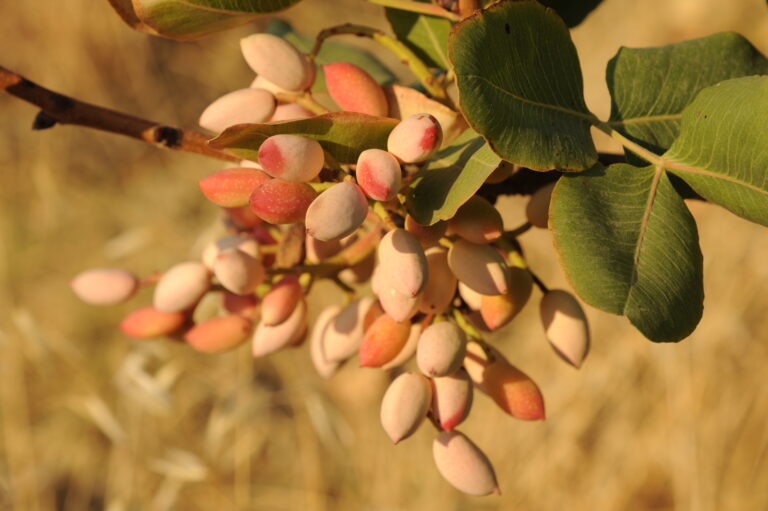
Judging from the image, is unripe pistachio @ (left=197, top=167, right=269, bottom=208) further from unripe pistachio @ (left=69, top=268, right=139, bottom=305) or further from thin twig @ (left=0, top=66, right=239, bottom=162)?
unripe pistachio @ (left=69, top=268, right=139, bottom=305)

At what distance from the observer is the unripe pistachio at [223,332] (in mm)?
577

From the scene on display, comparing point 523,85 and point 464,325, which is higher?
point 523,85

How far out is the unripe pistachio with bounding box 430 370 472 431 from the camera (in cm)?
48

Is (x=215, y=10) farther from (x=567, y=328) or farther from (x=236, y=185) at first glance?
(x=567, y=328)

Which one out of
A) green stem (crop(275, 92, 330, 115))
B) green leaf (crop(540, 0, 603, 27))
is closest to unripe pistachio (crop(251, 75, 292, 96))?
green stem (crop(275, 92, 330, 115))

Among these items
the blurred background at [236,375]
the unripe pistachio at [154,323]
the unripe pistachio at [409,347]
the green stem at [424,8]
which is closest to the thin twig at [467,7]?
the green stem at [424,8]

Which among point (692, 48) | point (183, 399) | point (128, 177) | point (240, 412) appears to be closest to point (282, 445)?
point (183, 399)

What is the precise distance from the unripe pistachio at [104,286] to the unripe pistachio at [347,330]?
21 centimetres

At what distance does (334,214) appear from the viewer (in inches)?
15.0

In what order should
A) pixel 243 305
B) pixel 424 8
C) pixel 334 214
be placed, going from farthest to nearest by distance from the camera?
pixel 243 305 → pixel 424 8 → pixel 334 214

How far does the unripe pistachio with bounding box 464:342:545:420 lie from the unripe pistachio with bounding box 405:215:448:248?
4.2 inches

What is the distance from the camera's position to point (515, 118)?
387mm

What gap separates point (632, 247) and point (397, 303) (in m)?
0.14

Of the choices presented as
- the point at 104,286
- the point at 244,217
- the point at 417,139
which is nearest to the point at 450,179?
the point at 417,139
